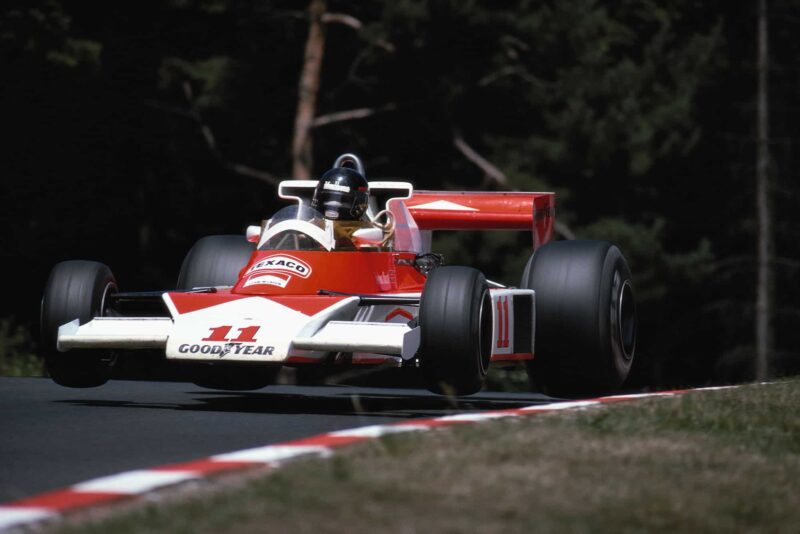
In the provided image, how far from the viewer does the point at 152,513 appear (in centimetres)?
507

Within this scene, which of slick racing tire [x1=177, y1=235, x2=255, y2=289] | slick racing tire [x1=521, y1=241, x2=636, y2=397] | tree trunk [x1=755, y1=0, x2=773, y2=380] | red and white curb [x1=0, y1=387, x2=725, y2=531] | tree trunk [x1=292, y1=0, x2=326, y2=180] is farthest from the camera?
tree trunk [x1=755, y1=0, x2=773, y2=380]

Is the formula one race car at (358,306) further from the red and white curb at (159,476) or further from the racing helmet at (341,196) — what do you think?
→ the red and white curb at (159,476)

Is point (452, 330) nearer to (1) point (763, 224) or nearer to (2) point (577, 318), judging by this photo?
(2) point (577, 318)

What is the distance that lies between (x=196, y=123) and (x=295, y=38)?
275cm

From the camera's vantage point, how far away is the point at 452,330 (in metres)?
9.40

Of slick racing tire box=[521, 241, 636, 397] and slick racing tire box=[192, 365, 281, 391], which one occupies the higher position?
slick racing tire box=[521, 241, 636, 397]

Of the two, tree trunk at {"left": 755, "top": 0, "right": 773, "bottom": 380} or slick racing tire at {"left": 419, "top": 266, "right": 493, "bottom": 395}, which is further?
tree trunk at {"left": 755, "top": 0, "right": 773, "bottom": 380}

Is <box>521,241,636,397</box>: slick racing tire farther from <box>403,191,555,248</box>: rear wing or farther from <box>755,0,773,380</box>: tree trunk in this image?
<box>755,0,773,380</box>: tree trunk

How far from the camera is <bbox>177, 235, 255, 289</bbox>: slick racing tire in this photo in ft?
40.8

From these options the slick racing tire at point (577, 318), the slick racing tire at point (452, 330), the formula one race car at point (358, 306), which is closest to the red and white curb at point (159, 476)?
the formula one race car at point (358, 306)

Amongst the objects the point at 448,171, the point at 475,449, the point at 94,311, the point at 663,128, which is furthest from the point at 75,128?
A: the point at 475,449

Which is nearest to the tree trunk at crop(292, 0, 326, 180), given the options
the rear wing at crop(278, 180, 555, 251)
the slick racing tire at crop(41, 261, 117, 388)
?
the rear wing at crop(278, 180, 555, 251)

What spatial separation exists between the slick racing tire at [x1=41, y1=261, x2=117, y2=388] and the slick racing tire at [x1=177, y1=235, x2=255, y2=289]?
1.71 m

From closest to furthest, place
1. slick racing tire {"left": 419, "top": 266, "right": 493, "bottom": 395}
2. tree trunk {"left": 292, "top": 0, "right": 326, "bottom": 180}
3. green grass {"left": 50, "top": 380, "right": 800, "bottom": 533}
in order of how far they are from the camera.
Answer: green grass {"left": 50, "top": 380, "right": 800, "bottom": 533}, slick racing tire {"left": 419, "top": 266, "right": 493, "bottom": 395}, tree trunk {"left": 292, "top": 0, "right": 326, "bottom": 180}
